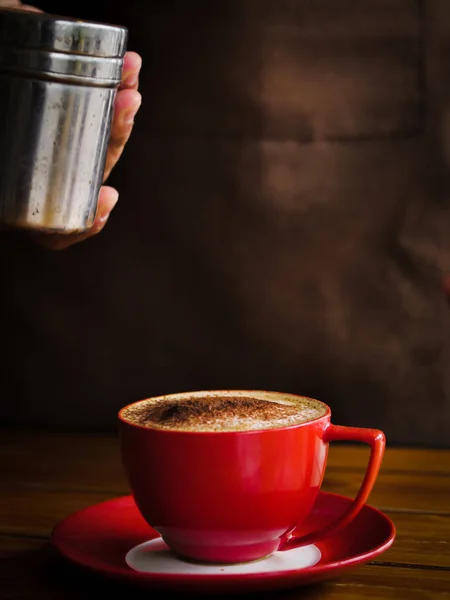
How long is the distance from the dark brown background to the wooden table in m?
0.32

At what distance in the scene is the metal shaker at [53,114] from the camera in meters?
0.48

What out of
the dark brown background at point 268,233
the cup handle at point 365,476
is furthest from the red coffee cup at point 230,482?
the dark brown background at point 268,233

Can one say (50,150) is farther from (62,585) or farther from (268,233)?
(268,233)

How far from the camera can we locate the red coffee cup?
0.54 m

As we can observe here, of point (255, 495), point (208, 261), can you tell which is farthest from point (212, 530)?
point (208, 261)

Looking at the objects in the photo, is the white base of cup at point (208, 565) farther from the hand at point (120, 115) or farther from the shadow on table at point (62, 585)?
the hand at point (120, 115)

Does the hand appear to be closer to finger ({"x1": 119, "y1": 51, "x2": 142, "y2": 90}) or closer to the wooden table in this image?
finger ({"x1": 119, "y1": 51, "x2": 142, "y2": 90})

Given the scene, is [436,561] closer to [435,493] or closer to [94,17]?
[435,493]

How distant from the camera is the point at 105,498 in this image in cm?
77

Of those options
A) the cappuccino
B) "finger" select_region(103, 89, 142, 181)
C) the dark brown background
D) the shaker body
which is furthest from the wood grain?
the dark brown background

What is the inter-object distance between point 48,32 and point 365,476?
1.10 feet

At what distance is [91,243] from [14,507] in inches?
24.5

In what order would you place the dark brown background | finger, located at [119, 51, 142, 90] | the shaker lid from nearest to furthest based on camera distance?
1. the shaker lid
2. finger, located at [119, 51, 142, 90]
3. the dark brown background

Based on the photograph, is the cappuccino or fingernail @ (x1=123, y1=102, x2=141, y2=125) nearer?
the cappuccino
